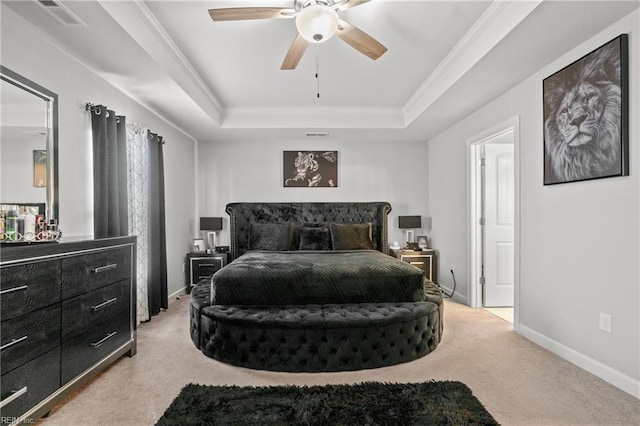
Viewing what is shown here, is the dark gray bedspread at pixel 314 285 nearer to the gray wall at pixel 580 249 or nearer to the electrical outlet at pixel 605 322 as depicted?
the gray wall at pixel 580 249

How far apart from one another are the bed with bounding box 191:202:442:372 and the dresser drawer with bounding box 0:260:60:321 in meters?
1.16

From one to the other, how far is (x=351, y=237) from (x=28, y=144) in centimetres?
381

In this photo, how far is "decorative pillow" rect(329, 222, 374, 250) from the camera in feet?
16.9

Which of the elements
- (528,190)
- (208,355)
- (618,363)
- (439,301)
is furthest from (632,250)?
(208,355)

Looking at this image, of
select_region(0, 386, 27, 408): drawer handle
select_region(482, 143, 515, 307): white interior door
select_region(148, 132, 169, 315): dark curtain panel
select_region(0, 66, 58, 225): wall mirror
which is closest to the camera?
select_region(0, 386, 27, 408): drawer handle

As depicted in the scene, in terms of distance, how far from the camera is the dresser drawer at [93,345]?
216 centimetres

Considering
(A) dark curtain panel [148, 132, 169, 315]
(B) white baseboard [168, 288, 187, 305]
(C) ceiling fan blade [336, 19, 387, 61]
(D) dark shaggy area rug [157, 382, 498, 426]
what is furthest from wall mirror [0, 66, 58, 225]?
(B) white baseboard [168, 288, 187, 305]

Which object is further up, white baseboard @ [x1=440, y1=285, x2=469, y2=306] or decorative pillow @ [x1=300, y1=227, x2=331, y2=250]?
decorative pillow @ [x1=300, y1=227, x2=331, y2=250]

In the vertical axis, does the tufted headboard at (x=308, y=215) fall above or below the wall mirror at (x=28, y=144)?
below

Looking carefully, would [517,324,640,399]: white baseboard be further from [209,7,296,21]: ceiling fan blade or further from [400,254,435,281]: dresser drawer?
[209,7,296,21]: ceiling fan blade

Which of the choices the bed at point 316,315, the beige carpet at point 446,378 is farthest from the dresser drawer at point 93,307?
the bed at point 316,315

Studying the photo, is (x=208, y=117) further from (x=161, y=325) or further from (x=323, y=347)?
(x=323, y=347)

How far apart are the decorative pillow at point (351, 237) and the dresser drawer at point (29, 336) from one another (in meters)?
3.60

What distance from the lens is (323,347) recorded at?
2674mm
